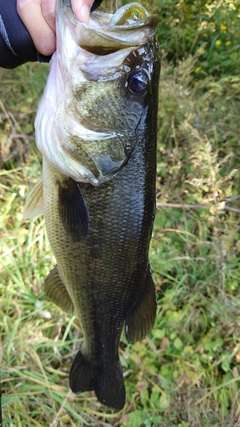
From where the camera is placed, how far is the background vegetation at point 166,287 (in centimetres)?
224

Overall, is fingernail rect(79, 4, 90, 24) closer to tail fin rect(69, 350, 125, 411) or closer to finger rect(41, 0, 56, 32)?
finger rect(41, 0, 56, 32)

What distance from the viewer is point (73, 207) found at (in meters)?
1.19

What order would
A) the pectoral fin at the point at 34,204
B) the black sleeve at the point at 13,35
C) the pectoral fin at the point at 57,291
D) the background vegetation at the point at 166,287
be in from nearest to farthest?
the black sleeve at the point at 13,35, the pectoral fin at the point at 34,204, the pectoral fin at the point at 57,291, the background vegetation at the point at 166,287

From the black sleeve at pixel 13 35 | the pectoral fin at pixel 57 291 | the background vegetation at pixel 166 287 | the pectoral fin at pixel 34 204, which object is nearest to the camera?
the black sleeve at pixel 13 35

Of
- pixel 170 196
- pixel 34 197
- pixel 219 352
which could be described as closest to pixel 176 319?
pixel 219 352

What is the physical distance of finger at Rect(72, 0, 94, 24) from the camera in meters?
0.99

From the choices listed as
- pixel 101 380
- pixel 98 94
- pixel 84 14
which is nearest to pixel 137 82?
pixel 98 94

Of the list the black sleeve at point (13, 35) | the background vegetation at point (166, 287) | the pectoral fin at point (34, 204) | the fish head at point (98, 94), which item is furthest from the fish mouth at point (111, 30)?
the background vegetation at point (166, 287)

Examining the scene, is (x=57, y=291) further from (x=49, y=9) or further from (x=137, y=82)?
(x=49, y=9)

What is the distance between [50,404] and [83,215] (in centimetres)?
159

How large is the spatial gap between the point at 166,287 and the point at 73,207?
1.64 metres

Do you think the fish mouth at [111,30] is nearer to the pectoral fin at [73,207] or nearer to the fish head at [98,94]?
the fish head at [98,94]

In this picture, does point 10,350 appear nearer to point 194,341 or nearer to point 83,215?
point 194,341

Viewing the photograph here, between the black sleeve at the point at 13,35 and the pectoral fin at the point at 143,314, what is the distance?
0.90 meters
